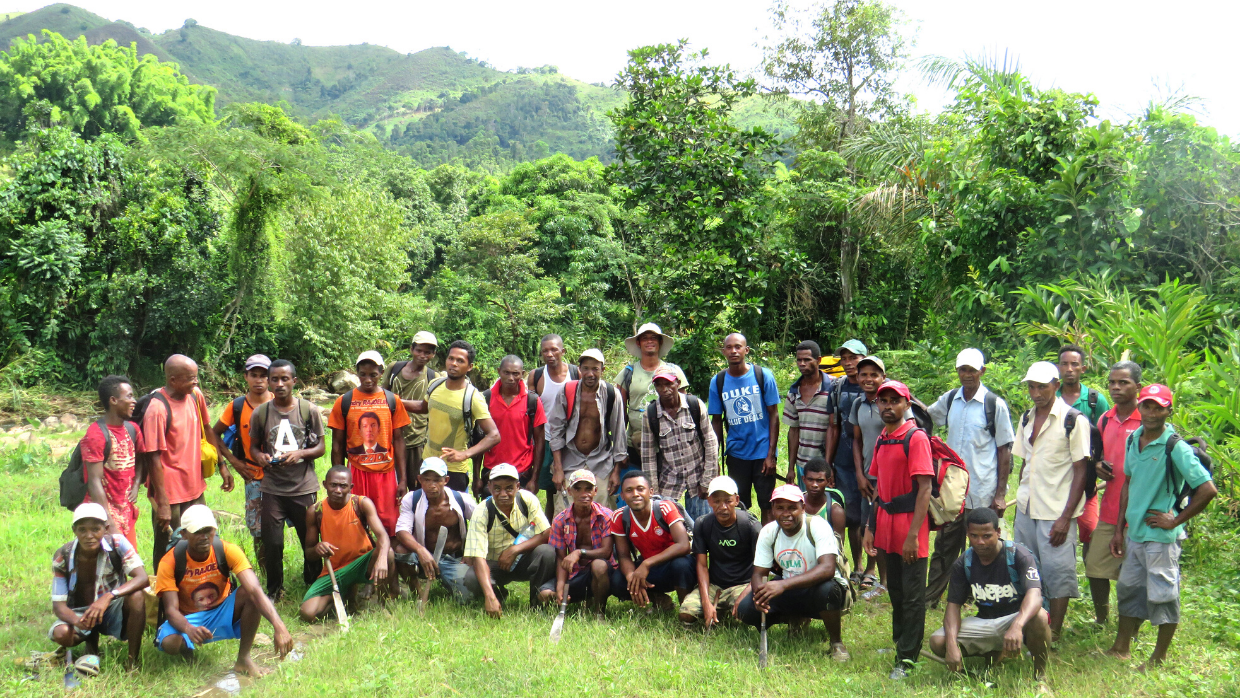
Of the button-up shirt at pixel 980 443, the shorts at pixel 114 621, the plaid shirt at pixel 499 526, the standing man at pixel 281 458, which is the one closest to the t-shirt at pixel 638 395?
the plaid shirt at pixel 499 526

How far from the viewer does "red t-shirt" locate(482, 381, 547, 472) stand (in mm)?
7488

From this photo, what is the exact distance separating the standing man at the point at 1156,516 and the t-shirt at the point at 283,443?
19.9 ft

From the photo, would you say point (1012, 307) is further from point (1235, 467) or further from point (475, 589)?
point (475, 589)

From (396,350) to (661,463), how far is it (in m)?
17.6

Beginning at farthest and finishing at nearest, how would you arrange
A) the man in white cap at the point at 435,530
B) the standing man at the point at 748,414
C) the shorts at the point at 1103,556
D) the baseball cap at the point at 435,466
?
the standing man at the point at 748,414 < the man in white cap at the point at 435,530 < the baseball cap at the point at 435,466 < the shorts at the point at 1103,556

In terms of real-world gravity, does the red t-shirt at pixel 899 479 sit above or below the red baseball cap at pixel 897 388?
below

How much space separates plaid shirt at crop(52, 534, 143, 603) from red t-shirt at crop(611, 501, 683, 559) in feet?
11.1

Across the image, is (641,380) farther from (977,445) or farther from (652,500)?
(977,445)

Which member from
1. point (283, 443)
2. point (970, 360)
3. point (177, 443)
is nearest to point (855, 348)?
point (970, 360)

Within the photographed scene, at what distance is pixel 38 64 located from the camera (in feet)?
126

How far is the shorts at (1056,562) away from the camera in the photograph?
5539mm

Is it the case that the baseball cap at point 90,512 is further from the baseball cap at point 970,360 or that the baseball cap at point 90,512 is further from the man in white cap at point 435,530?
the baseball cap at point 970,360

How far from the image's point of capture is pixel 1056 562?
5574 mm

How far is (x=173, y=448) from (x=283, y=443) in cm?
81
